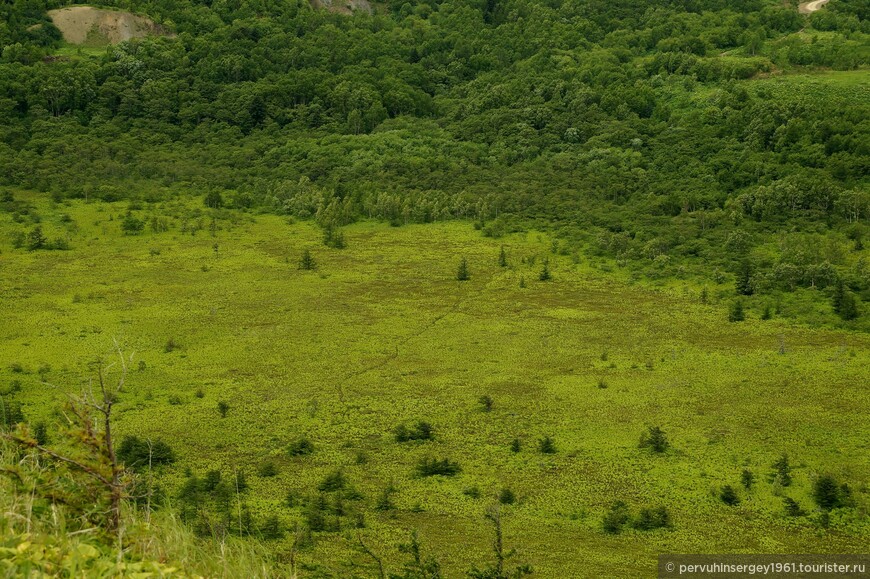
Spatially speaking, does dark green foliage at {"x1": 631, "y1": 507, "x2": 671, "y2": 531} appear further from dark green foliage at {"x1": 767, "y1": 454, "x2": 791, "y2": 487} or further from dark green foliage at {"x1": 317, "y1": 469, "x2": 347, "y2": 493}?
dark green foliage at {"x1": 317, "y1": 469, "x2": 347, "y2": 493}

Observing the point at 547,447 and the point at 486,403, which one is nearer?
the point at 547,447

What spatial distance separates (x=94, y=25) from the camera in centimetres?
7119

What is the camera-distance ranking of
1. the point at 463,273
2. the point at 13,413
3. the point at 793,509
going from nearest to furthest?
1. the point at 793,509
2. the point at 13,413
3. the point at 463,273

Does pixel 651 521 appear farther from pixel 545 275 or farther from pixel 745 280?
pixel 545 275

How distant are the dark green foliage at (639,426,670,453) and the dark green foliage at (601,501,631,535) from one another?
11.5 feet

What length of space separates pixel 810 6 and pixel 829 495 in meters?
67.6

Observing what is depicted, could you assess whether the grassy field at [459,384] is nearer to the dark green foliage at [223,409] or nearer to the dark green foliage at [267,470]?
the dark green foliage at [267,470]

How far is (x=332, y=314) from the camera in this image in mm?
35156

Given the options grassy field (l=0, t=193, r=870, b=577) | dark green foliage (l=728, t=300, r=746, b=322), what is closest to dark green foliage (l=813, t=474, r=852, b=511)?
grassy field (l=0, t=193, r=870, b=577)

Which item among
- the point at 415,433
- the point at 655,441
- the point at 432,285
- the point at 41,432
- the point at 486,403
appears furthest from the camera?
the point at 432,285

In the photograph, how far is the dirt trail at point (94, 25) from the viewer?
7044 cm

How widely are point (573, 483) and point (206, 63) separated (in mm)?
55742

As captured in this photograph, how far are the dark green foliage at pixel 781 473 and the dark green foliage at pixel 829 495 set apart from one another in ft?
2.85

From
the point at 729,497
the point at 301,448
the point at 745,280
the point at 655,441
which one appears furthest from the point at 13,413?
the point at 745,280
